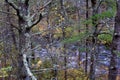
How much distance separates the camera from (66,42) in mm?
9367

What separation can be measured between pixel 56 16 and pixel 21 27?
539 inches

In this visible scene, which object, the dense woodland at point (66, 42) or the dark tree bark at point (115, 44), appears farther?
the dense woodland at point (66, 42)

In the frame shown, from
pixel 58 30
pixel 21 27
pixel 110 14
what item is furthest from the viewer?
pixel 58 30

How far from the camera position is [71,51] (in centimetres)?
1795

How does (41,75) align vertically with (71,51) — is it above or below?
below

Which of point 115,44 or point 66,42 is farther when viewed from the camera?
point 66,42

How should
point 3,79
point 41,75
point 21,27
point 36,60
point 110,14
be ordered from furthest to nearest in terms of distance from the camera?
point 36,60 → point 41,75 → point 3,79 → point 110,14 → point 21,27

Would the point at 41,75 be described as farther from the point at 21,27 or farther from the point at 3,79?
the point at 21,27

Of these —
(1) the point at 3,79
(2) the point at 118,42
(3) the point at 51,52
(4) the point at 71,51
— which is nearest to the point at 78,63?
(4) the point at 71,51

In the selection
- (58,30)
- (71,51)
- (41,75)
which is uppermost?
(58,30)

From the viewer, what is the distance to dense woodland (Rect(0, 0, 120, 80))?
9290 millimetres

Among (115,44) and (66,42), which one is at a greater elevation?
(115,44)

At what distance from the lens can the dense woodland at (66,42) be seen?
30.5 ft

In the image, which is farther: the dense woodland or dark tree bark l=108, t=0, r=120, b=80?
the dense woodland
